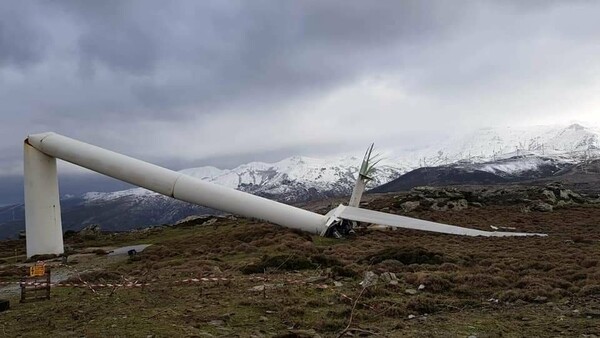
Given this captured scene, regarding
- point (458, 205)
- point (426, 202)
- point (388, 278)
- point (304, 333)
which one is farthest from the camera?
point (426, 202)

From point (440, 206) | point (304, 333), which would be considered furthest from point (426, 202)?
point (304, 333)

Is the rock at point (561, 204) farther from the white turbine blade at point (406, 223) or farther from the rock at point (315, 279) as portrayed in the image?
the rock at point (315, 279)

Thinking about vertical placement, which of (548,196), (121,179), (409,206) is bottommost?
(548,196)

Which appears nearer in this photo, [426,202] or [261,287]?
[261,287]

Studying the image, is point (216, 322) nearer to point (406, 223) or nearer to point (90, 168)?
point (406, 223)

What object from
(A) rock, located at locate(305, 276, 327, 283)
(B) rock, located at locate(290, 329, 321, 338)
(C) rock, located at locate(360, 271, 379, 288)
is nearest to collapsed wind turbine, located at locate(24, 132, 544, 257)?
(A) rock, located at locate(305, 276, 327, 283)

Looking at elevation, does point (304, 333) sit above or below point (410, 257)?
below

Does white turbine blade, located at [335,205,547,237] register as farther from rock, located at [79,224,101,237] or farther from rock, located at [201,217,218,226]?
rock, located at [79,224,101,237]

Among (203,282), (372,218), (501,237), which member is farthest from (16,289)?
(501,237)

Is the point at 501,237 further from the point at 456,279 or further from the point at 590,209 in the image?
the point at 590,209
